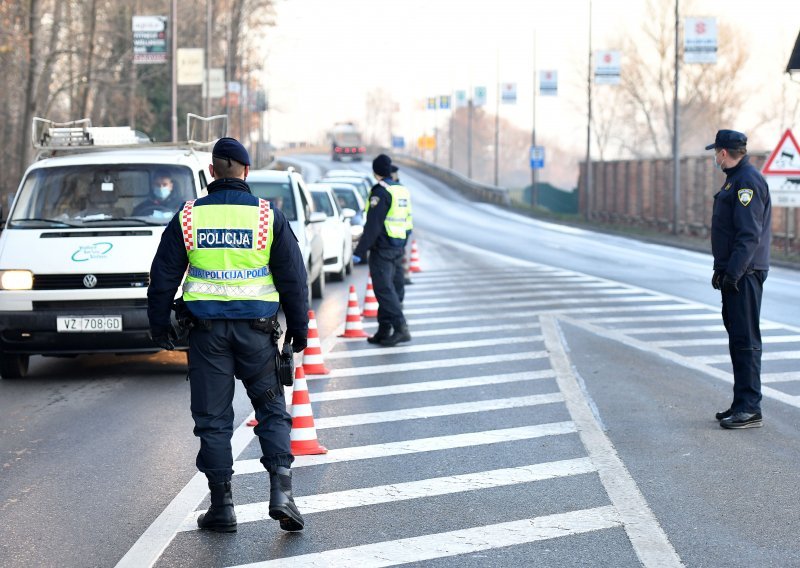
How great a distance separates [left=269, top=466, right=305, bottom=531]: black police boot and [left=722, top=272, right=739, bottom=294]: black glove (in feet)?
11.9

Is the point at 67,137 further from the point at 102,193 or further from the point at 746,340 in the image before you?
the point at 746,340

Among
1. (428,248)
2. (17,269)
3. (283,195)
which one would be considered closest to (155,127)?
(428,248)

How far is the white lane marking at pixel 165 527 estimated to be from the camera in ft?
18.1

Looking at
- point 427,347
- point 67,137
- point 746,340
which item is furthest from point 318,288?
point 746,340

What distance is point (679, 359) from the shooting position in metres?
12.0

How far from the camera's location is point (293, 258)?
604 cm

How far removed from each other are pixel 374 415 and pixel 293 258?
332 cm

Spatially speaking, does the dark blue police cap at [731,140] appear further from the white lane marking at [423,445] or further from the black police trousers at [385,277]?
the black police trousers at [385,277]

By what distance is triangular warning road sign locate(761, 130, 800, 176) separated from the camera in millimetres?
25547

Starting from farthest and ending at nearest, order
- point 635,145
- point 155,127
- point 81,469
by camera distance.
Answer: point 635,145, point 155,127, point 81,469

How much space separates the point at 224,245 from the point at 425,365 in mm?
5985

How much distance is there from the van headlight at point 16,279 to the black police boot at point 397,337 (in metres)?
3.95

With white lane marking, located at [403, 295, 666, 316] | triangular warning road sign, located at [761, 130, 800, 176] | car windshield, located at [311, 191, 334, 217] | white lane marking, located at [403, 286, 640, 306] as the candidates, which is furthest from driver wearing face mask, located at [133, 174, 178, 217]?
triangular warning road sign, located at [761, 130, 800, 176]

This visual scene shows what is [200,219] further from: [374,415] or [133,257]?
[133,257]
